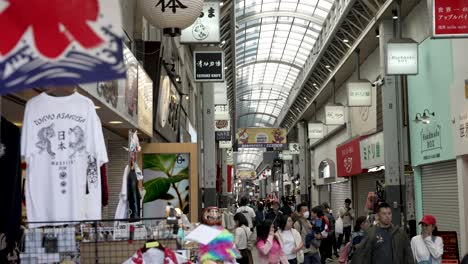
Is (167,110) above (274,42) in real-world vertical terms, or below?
below

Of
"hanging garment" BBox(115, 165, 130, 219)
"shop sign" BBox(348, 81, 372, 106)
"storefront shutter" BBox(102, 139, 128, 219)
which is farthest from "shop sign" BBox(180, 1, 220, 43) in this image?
"shop sign" BBox(348, 81, 372, 106)

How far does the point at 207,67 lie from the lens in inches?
541

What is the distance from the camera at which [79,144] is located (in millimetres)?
4906

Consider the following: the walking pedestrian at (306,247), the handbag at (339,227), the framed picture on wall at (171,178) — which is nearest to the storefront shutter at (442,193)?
the handbag at (339,227)

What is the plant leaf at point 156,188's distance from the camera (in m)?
12.3

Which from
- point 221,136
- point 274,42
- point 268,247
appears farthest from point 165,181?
point 274,42

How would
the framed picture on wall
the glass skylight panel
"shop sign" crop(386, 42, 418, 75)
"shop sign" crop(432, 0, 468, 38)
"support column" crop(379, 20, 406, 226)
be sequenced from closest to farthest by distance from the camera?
"shop sign" crop(432, 0, 468, 38) < the framed picture on wall < "shop sign" crop(386, 42, 418, 75) < "support column" crop(379, 20, 406, 226) < the glass skylight panel

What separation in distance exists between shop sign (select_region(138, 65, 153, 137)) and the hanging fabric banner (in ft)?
26.4

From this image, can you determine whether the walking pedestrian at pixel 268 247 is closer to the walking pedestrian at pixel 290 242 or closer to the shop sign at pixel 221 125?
the walking pedestrian at pixel 290 242

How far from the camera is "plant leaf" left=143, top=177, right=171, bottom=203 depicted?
1226cm

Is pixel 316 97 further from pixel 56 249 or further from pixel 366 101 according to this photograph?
pixel 56 249

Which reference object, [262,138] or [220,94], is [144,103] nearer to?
[220,94]

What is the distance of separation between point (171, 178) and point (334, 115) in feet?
43.1

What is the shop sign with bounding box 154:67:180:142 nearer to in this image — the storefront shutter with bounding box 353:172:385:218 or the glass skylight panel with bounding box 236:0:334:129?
the storefront shutter with bounding box 353:172:385:218
